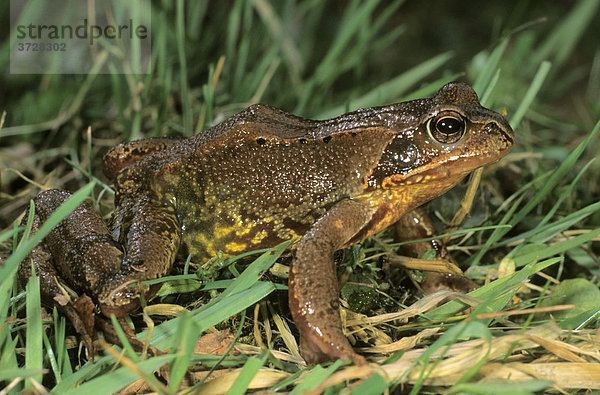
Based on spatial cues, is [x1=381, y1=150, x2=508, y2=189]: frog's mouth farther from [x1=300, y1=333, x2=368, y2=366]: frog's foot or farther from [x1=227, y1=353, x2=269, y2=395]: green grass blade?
[x1=227, y1=353, x2=269, y2=395]: green grass blade

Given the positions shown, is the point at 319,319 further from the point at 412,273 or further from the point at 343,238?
the point at 412,273

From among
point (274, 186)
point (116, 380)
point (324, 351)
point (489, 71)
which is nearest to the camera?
point (116, 380)

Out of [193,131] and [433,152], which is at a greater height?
[193,131]

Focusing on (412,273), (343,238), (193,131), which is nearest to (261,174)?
(343,238)

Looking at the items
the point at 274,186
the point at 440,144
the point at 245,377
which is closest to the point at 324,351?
the point at 245,377

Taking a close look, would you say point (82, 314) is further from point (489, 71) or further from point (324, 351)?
point (489, 71)

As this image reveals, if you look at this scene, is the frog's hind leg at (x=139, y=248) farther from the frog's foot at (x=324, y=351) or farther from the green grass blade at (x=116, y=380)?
the frog's foot at (x=324, y=351)
